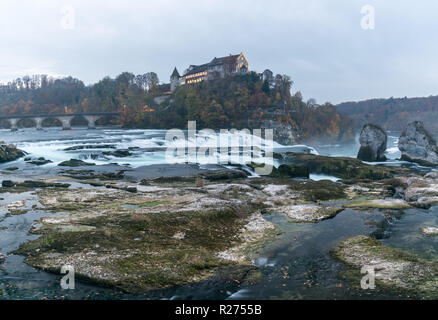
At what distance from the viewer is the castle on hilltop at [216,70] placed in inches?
6324

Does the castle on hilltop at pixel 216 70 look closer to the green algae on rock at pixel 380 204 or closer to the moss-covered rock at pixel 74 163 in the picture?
the moss-covered rock at pixel 74 163

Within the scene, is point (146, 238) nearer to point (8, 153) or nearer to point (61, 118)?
point (8, 153)

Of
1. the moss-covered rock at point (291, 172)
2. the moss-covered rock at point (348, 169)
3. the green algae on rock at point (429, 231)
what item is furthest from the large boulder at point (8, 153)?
the green algae on rock at point (429, 231)

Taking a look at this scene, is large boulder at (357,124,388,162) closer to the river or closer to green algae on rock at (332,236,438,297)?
the river

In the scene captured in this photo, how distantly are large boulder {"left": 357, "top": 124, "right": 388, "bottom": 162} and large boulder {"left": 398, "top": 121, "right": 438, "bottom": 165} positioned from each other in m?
A: 3.93

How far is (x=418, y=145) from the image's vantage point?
185 ft

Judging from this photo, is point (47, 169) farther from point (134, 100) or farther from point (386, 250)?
point (134, 100)

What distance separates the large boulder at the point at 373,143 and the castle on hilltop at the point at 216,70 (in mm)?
106755

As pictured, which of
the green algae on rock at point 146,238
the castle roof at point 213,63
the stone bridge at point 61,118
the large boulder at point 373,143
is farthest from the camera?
the castle roof at point 213,63

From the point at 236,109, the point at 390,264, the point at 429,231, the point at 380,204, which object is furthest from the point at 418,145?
the point at 236,109

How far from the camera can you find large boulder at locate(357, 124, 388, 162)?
5862 cm

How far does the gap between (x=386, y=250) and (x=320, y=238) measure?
3.12 meters

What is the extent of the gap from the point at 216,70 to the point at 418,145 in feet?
406
